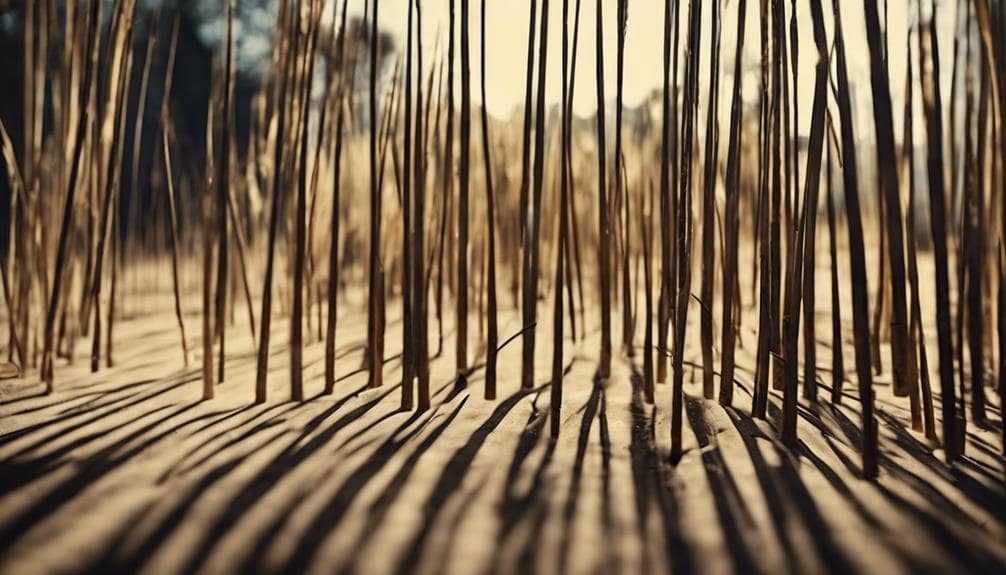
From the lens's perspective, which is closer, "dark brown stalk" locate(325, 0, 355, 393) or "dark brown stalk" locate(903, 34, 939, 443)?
"dark brown stalk" locate(903, 34, 939, 443)

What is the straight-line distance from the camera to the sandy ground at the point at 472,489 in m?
0.55

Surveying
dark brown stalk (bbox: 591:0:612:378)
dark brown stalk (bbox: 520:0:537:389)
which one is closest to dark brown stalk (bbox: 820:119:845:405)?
dark brown stalk (bbox: 591:0:612:378)

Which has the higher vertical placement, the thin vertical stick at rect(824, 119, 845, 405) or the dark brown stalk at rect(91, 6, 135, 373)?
the dark brown stalk at rect(91, 6, 135, 373)

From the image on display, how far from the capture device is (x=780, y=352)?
3.32 ft

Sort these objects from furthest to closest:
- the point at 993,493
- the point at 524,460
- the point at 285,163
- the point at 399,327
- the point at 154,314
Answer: the point at 154,314, the point at 399,327, the point at 285,163, the point at 524,460, the point at 993,493

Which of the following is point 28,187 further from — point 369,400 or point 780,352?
point 780,352

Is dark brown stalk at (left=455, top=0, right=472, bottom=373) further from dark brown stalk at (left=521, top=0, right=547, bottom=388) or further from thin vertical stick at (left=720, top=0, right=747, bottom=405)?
thin vertical stick at (left=720, top=0, right=747, bottom=405)

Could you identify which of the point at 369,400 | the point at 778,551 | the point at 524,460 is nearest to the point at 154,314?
the point at 369,400

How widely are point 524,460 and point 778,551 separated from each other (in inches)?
11.5

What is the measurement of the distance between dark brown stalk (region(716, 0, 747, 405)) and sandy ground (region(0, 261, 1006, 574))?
6 centimetres

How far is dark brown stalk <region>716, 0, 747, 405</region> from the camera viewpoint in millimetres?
852

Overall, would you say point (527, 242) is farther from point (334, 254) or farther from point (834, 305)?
point (834, 305)

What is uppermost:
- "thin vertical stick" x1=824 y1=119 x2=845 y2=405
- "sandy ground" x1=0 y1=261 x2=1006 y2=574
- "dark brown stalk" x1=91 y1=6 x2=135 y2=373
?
"dark brown stalk" x1=91 y1=6 x2=135 y2=373

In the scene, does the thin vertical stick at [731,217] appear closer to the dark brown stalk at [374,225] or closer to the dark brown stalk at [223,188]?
the dark brown stalk at [374,225]
